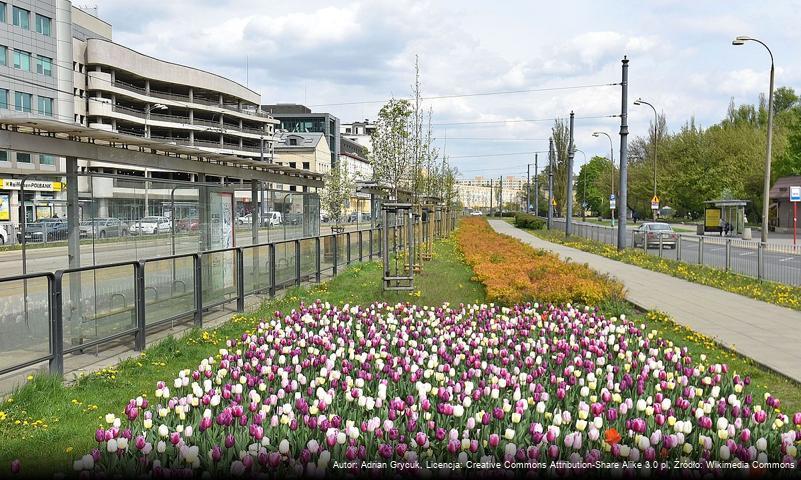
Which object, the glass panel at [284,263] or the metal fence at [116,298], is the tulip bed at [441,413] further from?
the glass panel at [284,263]

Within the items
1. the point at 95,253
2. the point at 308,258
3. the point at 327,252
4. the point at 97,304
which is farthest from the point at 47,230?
the point at 327,252

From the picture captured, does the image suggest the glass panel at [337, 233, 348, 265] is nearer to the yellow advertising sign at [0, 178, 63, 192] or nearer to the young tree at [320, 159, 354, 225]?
the yellow advertising sign at [0, 178, 63, 192]

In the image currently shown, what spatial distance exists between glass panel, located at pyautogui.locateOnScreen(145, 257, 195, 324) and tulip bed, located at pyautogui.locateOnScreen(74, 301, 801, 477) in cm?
199

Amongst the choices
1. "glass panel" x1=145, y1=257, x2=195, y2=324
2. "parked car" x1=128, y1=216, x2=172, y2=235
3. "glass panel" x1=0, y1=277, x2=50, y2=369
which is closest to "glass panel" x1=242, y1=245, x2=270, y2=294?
"parked car" x1=128, y1=216, x2=172, y2=235

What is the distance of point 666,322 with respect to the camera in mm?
10586

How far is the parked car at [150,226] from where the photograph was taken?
Answer: 1109 centimetres

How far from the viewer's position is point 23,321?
6617mm

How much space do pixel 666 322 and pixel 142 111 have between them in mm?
71264

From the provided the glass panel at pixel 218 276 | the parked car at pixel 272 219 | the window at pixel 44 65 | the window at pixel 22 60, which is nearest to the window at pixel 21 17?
the window at pixel 22 60

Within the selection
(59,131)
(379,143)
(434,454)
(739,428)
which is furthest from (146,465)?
(379,143)

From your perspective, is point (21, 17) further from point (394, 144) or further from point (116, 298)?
point (116, 298)

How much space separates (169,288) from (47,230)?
2813 millimetres

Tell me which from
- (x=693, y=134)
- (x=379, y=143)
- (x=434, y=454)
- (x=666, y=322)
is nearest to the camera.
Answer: (x=434, y=454)

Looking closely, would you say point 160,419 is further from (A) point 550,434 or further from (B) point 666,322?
(B) point 666,322
